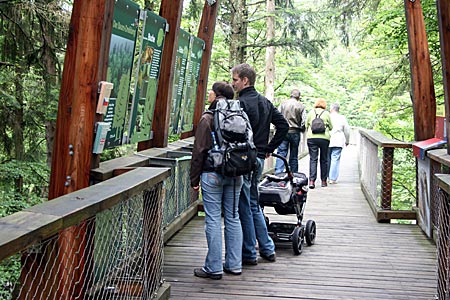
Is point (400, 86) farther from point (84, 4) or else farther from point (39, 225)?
point (39, 225)

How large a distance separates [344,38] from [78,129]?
1350 cm

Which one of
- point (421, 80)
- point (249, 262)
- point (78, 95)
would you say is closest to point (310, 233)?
point (249, 262)

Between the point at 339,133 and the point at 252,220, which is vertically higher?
the point at 339,133

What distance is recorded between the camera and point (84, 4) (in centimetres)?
409

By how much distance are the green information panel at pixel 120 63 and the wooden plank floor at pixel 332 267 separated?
4.14 feet

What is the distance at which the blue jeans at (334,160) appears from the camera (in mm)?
11438

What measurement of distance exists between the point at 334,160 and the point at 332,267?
6.03 metres

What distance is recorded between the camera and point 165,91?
6.50m

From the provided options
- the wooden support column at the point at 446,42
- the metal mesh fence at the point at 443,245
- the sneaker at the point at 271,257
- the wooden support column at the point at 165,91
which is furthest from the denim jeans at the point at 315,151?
the metal mesh fence at the point at 443,245

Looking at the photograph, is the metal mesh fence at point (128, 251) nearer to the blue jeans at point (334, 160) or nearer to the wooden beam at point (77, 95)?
the wooden beam at point (77, 95)

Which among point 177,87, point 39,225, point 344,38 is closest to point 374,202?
point 177,87

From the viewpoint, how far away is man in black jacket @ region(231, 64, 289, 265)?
546 centimetres

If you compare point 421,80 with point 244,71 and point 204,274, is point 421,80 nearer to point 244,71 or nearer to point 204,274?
point 244,71

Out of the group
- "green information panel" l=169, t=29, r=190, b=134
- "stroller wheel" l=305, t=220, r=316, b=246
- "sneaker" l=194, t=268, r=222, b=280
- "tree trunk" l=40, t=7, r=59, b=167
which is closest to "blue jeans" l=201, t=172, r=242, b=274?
"sneaker" l=194, t=268, r=222, b=280
